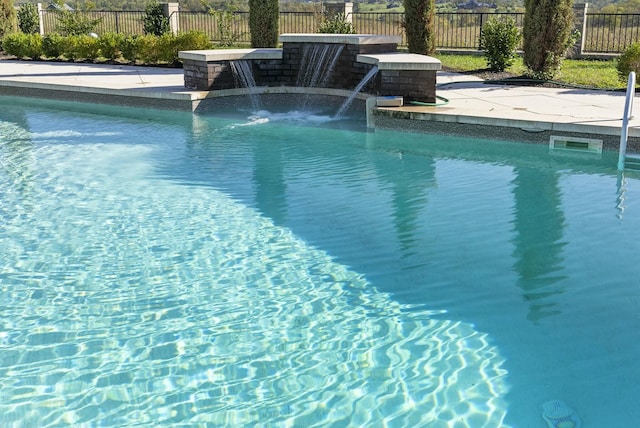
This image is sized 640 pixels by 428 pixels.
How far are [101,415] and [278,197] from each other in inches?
154

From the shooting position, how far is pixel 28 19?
920 inches

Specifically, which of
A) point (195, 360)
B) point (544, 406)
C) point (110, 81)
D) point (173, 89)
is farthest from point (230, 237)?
point (110, 81)

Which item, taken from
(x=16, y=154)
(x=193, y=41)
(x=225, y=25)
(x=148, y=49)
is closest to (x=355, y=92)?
(x=16, y=154)

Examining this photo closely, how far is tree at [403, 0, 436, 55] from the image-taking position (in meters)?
15.2

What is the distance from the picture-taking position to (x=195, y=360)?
3984mm

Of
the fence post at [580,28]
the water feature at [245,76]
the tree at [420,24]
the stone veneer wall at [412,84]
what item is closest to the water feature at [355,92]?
the stone veneer wall at [412,84]

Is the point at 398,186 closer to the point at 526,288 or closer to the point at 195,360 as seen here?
the point at 526,288

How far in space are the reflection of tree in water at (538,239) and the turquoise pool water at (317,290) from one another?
24 millimetres

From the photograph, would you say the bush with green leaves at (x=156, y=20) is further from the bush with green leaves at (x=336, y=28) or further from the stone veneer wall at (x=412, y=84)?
the stone veneer wall at (x=412, y=84)

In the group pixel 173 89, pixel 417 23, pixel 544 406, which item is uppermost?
pixel 417 23

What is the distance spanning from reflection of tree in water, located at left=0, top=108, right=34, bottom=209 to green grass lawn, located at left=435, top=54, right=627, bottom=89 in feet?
29.5

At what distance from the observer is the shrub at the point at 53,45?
18203mm

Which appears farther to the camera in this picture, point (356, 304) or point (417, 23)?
point (417, 23)

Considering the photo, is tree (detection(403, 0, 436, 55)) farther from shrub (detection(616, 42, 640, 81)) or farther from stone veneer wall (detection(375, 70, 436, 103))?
stone veneer wall (detection(375, 70, 436, 103))
